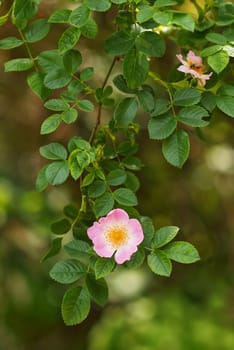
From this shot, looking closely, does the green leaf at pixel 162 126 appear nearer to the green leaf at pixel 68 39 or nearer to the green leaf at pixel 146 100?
the green leaf at pixel 146 100

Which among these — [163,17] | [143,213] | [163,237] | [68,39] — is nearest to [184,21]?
[163,17]

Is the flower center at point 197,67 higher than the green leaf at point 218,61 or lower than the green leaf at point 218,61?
lower

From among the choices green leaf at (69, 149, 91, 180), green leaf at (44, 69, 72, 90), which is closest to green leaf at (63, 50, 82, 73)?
green leaf at (44, 69, 72, 90)

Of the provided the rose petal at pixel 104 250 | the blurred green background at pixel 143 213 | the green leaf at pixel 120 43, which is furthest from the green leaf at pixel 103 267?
the blurred green background at pixel 143 213

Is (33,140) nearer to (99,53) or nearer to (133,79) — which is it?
(99,53)

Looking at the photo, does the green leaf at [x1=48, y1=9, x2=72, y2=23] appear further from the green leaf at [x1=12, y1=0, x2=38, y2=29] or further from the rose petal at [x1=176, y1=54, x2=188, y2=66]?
the rose petal at [x1=176, y1=54, x2=188, y2=66]

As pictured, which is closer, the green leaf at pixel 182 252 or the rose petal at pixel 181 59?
the green leaf at pixel 182 252
